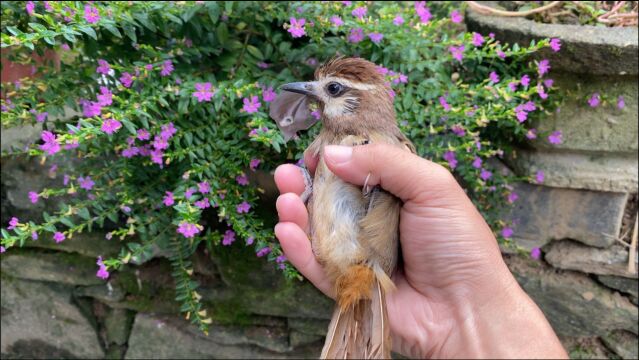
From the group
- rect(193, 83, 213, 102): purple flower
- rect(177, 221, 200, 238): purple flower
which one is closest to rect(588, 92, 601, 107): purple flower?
rect(193, 83, 213, 102): purple flower

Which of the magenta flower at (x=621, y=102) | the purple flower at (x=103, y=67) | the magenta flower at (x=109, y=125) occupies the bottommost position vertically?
the magenta flower at (x=109, y=125)

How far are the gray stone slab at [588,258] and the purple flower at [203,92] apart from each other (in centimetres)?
212

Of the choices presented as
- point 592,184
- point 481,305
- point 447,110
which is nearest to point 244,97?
point 447,110

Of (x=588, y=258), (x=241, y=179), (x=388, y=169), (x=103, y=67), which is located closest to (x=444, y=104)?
(x=388, y=169)

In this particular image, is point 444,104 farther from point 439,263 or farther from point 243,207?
point 243,207

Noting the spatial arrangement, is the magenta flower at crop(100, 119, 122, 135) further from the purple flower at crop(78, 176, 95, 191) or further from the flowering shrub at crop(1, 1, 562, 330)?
the purple flower at crop(78, 176, 95, 191)

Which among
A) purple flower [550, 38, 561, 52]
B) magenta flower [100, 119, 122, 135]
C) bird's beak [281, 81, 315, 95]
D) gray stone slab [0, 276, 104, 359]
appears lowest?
gray stone slab [0, 276, 104, 359]

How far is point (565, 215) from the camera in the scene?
2.82 metres

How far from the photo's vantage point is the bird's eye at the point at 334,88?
2021mm

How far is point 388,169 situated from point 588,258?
5.62 ft

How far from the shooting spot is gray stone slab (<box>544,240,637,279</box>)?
2.80 meters

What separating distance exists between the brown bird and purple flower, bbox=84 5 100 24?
2.44 ft

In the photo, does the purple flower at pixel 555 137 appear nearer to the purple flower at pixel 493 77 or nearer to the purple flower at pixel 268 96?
the purple flower at pixel 493 77

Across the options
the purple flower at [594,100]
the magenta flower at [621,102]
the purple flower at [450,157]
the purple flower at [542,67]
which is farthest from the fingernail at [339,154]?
the magenta flower at [621,102]
